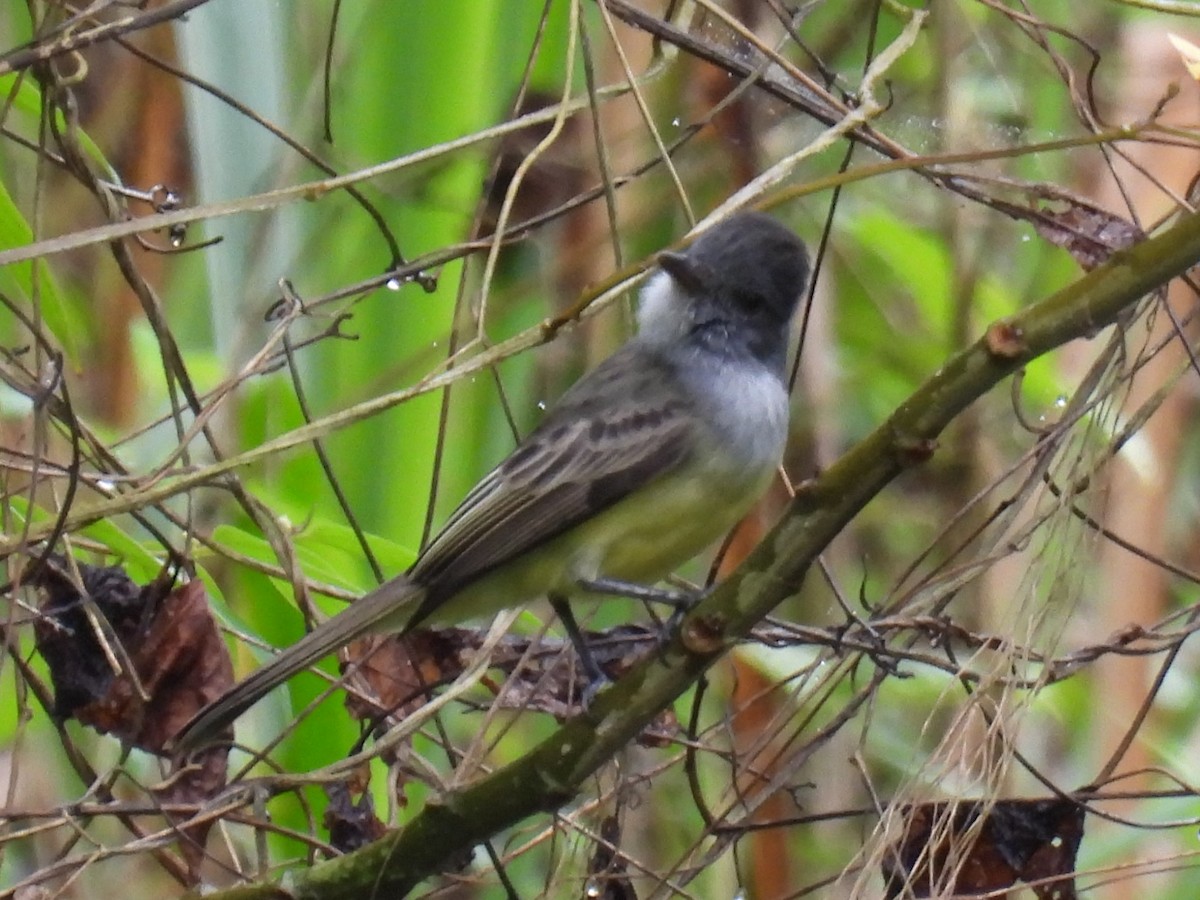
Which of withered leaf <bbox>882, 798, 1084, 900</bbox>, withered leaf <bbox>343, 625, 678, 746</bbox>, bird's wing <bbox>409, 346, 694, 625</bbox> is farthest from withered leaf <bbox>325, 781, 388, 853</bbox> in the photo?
withered leaf <bbox>882, 798, 1084, 900</bbox>

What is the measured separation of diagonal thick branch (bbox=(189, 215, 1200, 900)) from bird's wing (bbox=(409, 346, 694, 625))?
2.32ft

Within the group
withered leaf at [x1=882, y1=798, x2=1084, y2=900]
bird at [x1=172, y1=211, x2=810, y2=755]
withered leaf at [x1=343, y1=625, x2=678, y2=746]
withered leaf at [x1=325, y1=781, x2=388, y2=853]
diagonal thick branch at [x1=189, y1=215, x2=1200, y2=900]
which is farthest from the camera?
bird at [x1=172, y1=211, x2=810, y2=755]

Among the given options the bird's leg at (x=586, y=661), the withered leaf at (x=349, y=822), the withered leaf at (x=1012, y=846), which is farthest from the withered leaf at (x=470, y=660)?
the withered leaf at (x=1012, y=846)

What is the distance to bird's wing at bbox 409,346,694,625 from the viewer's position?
107 inches

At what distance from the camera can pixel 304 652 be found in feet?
7.97

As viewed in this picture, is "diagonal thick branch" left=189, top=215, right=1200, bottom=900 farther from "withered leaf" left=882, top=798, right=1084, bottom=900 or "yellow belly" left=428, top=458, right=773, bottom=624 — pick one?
"yellow belly" left=428, top=458, right=773, bottom=624

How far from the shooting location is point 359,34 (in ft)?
10.6

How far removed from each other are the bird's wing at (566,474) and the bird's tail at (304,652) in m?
0.08

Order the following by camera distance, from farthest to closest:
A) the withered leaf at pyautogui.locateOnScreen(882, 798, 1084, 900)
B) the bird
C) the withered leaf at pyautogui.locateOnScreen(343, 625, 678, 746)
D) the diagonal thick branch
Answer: the bird, the withered leaf at pyautogui.locateOnScreen(343, 625, 678, 746), the withered leaf at pyautogui.locateOnScreen(882, 798, 1084, 900), the diagonal thick branch

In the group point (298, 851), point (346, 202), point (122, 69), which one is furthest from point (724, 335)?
point (122, 69)

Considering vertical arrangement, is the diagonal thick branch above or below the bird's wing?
below

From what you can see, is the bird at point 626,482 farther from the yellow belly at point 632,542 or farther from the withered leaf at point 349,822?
the withered leaf at point 349,822

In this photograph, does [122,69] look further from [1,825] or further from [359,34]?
[1,825]

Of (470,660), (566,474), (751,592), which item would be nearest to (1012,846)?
(751,592)
